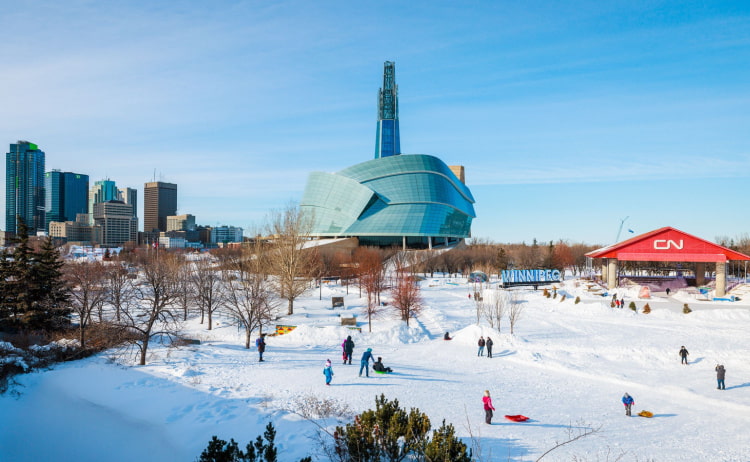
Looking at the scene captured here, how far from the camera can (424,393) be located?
15.3 m

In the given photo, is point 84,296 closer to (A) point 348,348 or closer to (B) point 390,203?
(A) point 348,348

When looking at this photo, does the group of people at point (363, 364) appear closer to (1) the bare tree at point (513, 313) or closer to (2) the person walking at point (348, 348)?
(2) the person walking at point (348, 348)


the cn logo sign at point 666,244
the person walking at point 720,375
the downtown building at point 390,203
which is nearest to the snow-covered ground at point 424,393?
the person walking at point 720,375

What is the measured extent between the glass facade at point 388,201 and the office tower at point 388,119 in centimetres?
2338

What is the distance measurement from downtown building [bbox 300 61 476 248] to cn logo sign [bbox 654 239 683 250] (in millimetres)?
44246

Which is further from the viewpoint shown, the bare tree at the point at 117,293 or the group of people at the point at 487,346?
the bare tree at the point at 117,293

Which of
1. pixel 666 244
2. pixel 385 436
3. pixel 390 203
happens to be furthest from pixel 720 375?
pixel 390 203

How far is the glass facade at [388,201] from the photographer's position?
84.0 metres

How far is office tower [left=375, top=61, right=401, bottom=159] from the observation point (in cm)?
11256

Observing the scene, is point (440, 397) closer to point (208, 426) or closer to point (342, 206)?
point (208, 426)

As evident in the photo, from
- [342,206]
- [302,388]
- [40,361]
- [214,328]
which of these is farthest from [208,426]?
[342,206]

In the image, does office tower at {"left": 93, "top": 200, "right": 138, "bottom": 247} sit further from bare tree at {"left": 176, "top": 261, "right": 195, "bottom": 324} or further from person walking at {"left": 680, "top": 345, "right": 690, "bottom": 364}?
person walking at {"left": 680, "top": 345, "right": 690, "bottom": 364}

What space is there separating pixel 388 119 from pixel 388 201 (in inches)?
1381

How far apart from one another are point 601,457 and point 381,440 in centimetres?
599
